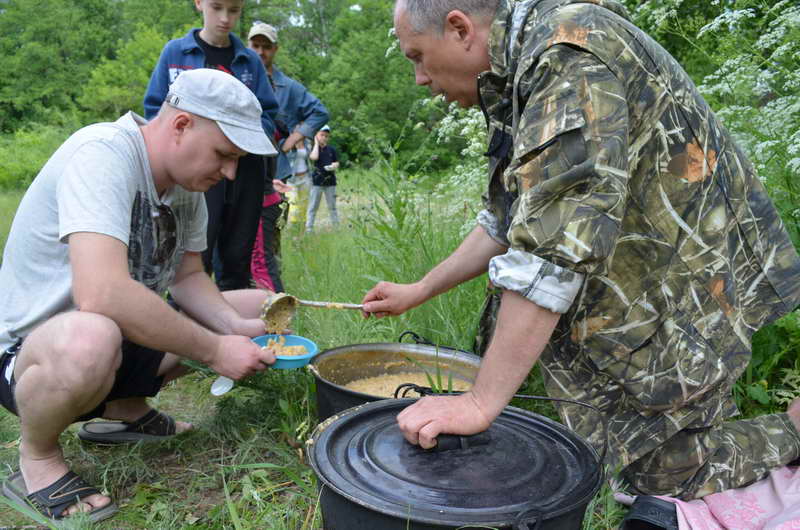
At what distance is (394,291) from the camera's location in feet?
9.18

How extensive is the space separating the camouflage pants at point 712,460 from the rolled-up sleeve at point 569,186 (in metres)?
0.97

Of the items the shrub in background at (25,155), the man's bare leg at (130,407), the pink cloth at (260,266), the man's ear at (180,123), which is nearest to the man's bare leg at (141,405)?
the man's bare leg at (130,407)

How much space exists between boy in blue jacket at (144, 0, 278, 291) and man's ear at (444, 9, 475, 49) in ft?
8.44

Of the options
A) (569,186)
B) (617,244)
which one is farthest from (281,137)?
(569,186)

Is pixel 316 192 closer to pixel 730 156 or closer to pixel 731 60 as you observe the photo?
pixel 731 60

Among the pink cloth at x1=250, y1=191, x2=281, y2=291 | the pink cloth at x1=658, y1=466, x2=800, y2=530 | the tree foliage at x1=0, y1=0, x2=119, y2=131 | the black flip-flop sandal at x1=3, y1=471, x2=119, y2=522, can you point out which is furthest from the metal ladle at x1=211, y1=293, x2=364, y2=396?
the tree foliage at x1=0, y1=0, x2=119, y2=131

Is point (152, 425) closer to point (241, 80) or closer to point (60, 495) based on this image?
point (60, 495)

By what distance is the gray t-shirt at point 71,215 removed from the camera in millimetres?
2279

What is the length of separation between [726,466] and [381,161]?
2704mm

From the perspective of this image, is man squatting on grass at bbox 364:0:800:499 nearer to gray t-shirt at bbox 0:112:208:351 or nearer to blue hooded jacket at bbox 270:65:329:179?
gray t-shirt at bbox 0:112:208:351

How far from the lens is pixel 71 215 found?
224cm

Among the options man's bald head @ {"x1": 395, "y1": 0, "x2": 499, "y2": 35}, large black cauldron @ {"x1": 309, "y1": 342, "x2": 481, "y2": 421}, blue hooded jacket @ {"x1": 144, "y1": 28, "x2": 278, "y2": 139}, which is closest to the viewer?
man's bald head @ {"x1": 395, "y1": 0, "x2": 499, "y2": 35}

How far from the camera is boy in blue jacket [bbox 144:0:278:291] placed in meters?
4.27

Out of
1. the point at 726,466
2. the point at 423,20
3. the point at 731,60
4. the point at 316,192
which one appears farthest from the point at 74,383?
the point at 316,192
